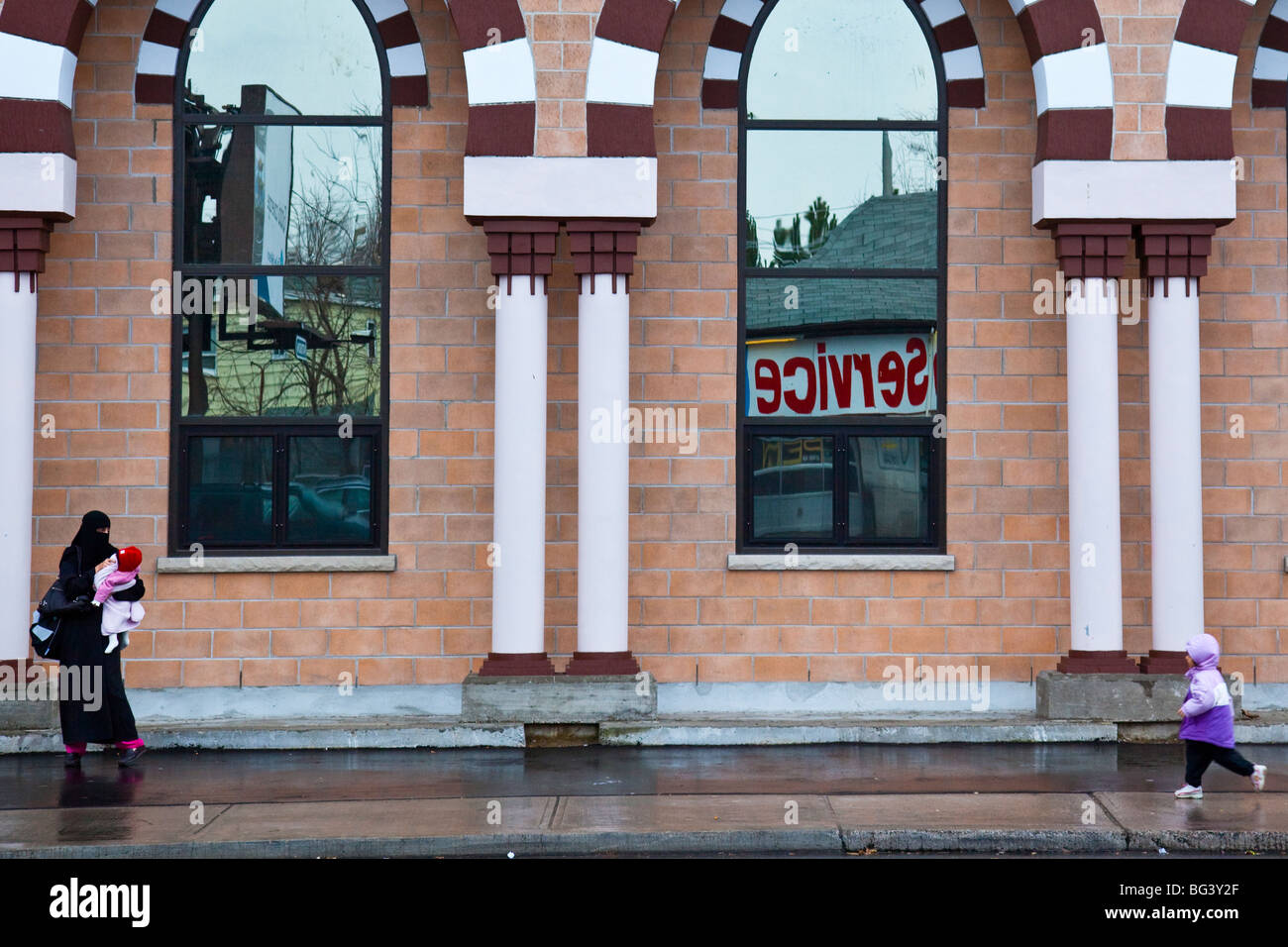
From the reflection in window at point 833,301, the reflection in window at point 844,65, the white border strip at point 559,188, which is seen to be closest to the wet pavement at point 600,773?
the reflection in window at point 833,301

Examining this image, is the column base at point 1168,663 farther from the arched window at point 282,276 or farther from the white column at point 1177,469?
the arched window at point 282,276

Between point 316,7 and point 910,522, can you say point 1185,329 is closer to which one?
point 910,522

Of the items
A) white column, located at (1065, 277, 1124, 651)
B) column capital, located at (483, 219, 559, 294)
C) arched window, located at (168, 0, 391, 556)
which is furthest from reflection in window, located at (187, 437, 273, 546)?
white column, located at (1065, 277, 1124, 651)

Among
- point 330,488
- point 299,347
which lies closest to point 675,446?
point 330,488

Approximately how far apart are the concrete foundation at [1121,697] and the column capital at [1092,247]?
11.0 feet

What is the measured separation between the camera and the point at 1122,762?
1107 centimetres

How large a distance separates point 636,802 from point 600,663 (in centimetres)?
254

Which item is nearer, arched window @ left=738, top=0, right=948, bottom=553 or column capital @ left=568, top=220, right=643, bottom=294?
column capital @ left=568, top=220, right=643, bottom=294

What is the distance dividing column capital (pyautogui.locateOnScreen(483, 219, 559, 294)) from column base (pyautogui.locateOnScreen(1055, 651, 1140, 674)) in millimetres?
5429

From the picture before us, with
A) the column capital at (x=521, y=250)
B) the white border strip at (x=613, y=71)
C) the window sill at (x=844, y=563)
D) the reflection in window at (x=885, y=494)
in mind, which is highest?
the white border strip at (x=613, y=71)

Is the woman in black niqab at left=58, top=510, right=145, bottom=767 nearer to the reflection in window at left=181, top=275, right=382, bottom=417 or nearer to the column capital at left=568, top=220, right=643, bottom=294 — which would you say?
the reflection in window at left=181, top=275, right=382, bottom=417

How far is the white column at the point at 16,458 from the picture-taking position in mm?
11828

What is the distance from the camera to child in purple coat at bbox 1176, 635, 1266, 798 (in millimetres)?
9414

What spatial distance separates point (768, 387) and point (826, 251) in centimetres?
129
